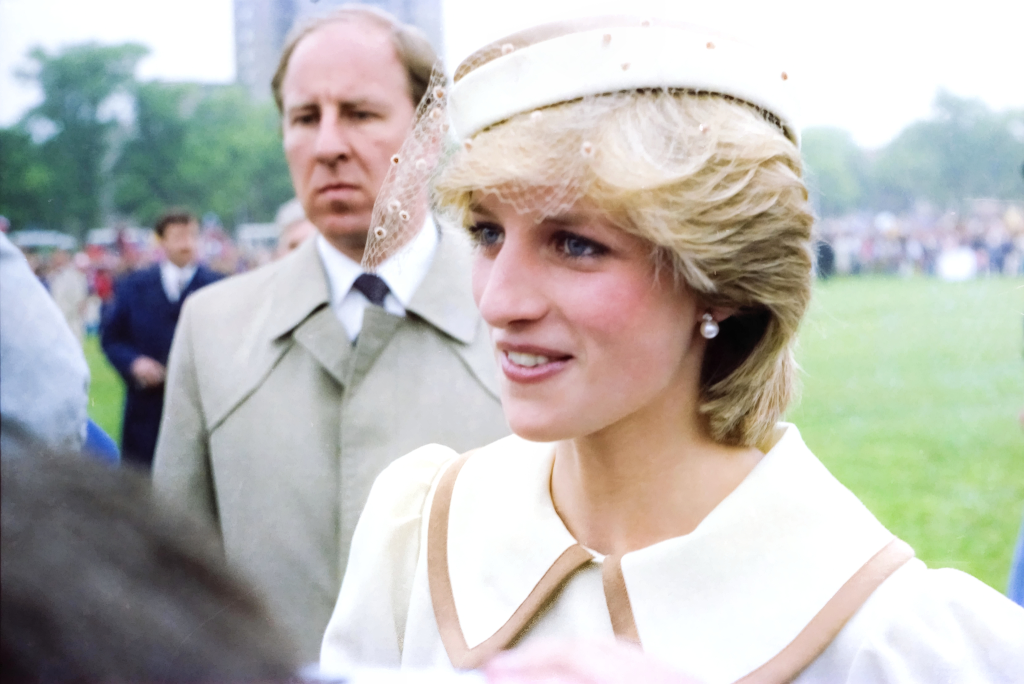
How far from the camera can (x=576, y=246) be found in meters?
1.02

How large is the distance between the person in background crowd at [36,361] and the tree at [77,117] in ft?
0.44

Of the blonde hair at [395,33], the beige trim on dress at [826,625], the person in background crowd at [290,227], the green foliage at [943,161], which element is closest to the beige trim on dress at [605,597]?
the beige trim on dress at [826,625]

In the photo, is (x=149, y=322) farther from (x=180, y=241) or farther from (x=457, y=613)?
(x=457, y=613)

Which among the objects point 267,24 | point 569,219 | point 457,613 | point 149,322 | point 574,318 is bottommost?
point 457,613

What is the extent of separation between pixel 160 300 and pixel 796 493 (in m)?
1.21

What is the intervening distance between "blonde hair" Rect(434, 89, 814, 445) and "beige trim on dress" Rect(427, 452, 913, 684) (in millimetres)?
329

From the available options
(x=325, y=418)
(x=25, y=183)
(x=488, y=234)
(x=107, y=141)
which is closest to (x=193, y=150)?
(x=107, y=141)

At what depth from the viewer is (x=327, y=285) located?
4.61 feet

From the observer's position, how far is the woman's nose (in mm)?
1024

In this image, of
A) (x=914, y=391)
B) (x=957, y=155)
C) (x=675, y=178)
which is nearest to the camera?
(x=675, y=178)

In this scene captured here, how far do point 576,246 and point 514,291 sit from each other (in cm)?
8

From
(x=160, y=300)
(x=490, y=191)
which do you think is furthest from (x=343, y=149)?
(x=160, y=300)

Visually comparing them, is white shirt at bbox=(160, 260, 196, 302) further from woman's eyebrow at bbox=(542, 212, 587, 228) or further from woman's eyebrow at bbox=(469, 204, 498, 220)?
woman's eyebrow at bbox=(542, 212, 587, 228)

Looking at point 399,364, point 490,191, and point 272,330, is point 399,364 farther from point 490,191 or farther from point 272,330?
point 490,191
